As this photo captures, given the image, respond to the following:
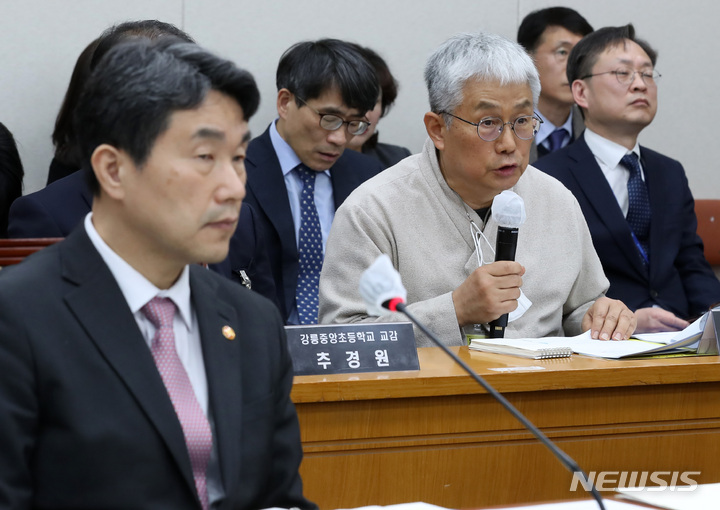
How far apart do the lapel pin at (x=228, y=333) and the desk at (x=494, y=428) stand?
0.43 metres

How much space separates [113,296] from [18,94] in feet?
8.02

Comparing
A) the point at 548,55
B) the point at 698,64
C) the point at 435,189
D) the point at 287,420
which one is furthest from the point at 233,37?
the point at 287,420

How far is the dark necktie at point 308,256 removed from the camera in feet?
9.20

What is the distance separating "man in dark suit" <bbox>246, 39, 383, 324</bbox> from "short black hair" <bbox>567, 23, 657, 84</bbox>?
0.77m

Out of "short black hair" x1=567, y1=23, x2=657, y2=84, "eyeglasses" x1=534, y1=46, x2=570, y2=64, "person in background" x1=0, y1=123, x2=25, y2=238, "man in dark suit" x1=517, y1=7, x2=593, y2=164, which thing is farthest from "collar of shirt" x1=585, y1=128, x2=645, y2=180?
"person in background" x1=0, y1=123, x2=25, y2=238

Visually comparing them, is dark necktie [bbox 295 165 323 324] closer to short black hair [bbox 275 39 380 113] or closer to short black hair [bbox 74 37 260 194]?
short black hair [bbox 275 39 380 113]

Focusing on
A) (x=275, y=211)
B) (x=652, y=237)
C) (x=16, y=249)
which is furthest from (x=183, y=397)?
(x=652, y=237)

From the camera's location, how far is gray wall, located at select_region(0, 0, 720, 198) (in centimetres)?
327

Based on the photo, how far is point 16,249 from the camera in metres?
1.54

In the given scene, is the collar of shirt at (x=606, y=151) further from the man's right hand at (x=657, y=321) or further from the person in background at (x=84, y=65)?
the person in background at (x=84, y=65)

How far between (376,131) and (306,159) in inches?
28.6

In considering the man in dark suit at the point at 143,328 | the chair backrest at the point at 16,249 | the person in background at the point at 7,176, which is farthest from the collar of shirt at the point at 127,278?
the person in background at the point at 7,176

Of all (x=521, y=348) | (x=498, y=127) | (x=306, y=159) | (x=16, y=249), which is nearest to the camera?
(x=16, y=249)

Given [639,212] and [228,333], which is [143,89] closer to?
[228,333]
